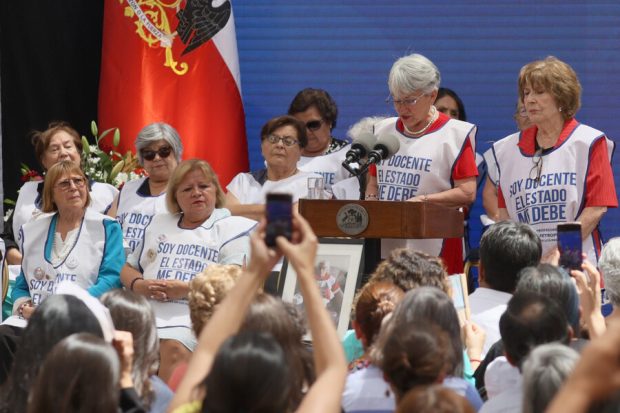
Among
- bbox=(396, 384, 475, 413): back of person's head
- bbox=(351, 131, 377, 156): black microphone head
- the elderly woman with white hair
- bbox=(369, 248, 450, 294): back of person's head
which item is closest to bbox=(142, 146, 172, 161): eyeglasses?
the elderly woman with white hair

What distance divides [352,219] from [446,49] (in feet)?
9.30

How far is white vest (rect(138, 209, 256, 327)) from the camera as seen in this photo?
5.22 metres

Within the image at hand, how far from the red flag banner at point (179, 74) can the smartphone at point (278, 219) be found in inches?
173

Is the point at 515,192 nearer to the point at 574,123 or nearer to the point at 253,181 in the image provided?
the point at 574,123

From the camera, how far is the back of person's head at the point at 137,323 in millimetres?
3271

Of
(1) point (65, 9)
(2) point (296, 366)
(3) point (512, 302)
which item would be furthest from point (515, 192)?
(1) point (65, 9)

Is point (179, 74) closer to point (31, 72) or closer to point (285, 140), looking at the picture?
point (31, 72)

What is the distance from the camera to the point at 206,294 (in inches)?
144

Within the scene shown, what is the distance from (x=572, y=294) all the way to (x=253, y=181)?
2868 millimetres

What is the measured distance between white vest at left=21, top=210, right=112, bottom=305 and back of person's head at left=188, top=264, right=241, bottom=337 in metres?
1.75

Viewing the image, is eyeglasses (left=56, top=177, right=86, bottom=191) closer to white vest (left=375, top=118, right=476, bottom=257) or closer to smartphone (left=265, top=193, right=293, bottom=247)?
white vest (left=375, top=118, right=476, bottom=257)

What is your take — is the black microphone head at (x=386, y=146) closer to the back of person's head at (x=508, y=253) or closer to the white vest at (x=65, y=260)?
the back of person's head at (x=508, y=253)

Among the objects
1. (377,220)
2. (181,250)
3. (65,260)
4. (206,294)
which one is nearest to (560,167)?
(377,220)

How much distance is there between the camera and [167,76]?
23.0 feet
